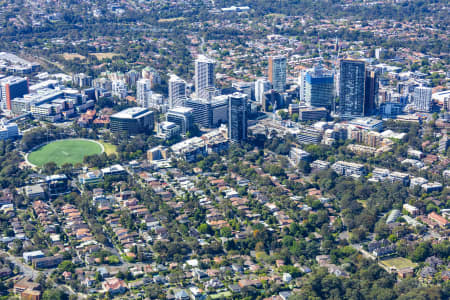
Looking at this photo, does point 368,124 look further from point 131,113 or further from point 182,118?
point 131,113

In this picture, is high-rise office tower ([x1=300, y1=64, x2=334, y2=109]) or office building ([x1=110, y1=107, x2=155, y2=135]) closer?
office building ([x1=110, y1=107, x2=155, y2=135])

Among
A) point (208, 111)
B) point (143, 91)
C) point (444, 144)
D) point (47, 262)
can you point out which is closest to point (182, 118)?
point (208, 111)

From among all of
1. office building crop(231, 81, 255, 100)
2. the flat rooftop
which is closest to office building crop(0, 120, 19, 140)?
the flat rooftop

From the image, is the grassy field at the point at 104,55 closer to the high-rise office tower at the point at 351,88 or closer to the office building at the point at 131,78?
the office building at the point at 131,78

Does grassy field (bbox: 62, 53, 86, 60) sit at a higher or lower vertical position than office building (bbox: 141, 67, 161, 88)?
higher

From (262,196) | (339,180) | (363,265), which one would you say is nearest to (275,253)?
(363,265)

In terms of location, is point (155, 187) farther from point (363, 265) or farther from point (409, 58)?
point (409, 58)

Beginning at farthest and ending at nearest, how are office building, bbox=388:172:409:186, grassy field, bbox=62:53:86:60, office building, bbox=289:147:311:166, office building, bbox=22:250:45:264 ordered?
grassy field, bbox=62:53:86:60, office building, bbox=289:147:311:166, office building, bbox=388:172:409:186, office building, bbox=22:250:45:264

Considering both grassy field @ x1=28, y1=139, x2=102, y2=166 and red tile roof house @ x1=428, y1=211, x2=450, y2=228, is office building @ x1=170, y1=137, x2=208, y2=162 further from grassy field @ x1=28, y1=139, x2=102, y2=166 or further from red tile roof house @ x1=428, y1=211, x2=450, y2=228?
red tile roof house @ x1=428, y1=211, x2=450, y2=228
